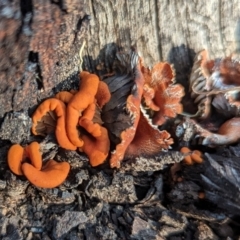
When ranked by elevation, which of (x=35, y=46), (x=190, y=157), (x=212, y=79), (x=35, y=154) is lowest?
(x=190, y=157)

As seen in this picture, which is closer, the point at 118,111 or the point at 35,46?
the point at 35,46

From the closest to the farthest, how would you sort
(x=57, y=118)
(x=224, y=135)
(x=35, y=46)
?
(x=35, y=46) < (x=57, y=118) < (x=224, y=135)

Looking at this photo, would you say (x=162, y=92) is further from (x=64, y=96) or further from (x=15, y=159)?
(x=15, y=159)

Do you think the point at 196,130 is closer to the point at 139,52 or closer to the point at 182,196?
the point at 182,196

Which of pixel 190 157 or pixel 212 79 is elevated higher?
pixel 212 79

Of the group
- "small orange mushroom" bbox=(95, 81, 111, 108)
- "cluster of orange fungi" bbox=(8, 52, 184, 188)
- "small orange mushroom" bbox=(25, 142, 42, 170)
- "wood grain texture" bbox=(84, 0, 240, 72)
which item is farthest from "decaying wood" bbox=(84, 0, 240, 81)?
"small orange mushroom" bbox=(25, 142, 42, 170)

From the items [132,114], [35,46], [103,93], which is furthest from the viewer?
[103,93]

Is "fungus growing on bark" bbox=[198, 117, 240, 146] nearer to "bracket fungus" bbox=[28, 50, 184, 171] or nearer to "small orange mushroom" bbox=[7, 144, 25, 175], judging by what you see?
"bracket fungus" bbox=[28, 50, 184, 171]

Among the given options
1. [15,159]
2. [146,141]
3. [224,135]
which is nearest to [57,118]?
[15,159]
